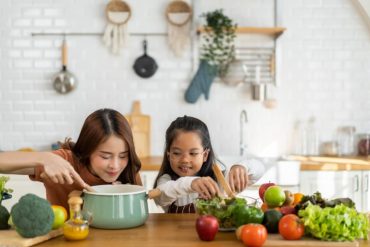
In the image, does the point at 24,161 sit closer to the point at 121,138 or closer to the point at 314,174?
the point at 121,138

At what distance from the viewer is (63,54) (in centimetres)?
441

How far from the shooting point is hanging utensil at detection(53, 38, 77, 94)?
443 centimetres

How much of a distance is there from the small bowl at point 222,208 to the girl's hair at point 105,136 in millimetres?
487

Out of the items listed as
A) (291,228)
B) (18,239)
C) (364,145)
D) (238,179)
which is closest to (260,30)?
(364,145)

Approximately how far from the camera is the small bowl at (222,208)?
1.71 m

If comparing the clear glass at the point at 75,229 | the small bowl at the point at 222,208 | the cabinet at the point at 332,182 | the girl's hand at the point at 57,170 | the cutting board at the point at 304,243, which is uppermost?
the girl's hand at the point at 57,170

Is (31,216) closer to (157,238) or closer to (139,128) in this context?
(157,238)

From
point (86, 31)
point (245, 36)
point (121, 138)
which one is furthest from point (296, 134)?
point (121, 138)

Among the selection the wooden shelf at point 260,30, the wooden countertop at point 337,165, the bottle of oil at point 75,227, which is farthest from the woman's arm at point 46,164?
the wooden shelf at point 260,30

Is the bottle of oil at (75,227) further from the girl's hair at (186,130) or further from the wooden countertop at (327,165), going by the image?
the wooden countertop at (327,165)

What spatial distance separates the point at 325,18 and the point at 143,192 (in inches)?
128

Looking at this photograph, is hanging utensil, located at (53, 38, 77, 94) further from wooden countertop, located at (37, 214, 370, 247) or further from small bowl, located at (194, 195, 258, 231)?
small bowl, located at (194, 195, 258, 231)

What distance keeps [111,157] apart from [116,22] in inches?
101

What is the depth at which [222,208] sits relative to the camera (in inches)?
67.5
